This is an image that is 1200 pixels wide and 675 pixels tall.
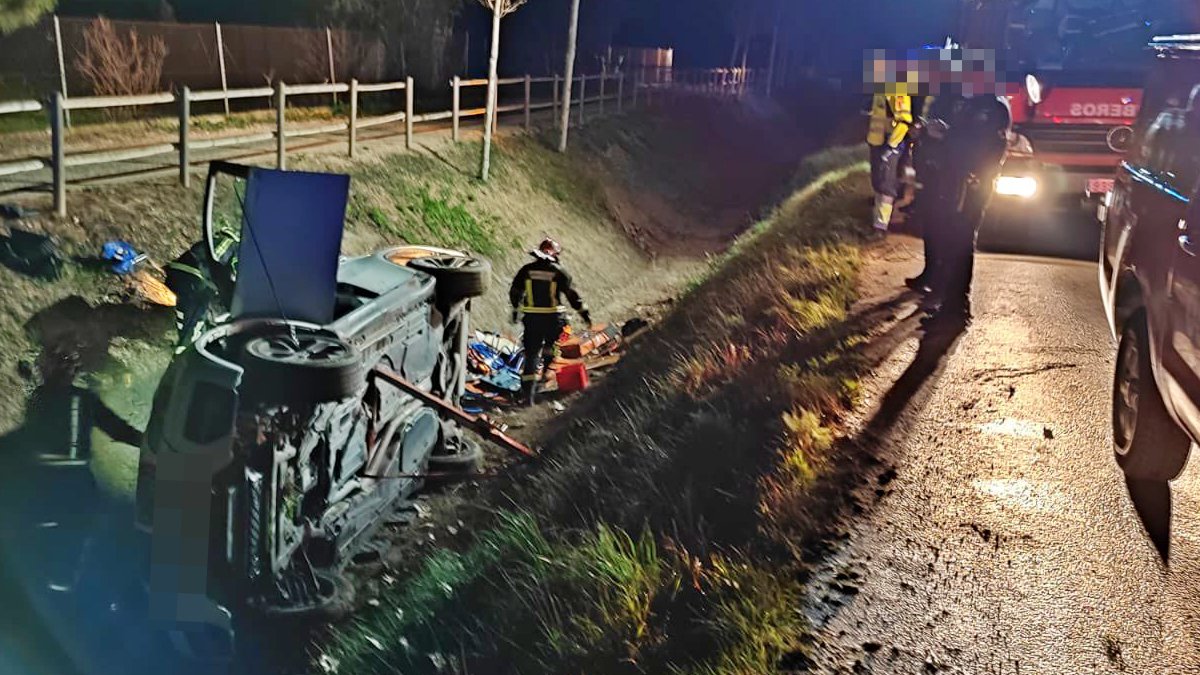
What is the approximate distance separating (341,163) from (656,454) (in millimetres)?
11891

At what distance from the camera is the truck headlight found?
34.7 feet

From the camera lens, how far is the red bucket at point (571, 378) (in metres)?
12.3

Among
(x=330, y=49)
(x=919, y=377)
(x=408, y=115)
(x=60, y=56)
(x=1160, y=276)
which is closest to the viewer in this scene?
(x=1160, y=276)

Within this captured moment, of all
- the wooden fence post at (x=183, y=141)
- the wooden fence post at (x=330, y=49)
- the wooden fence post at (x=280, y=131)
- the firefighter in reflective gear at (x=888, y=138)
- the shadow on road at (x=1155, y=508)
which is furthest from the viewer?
the wooden fence post at (x=330, y=49)

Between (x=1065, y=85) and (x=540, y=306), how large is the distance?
6549 mm

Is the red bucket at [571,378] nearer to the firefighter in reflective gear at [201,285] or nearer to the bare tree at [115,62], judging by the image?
the firefighter in reflective gear at [201,285]

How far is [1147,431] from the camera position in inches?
205

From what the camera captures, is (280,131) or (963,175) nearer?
(963,175)

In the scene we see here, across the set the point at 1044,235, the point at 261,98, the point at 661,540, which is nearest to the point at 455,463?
the point at 661,540

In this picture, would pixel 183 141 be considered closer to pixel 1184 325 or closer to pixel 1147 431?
pixel 1147 431

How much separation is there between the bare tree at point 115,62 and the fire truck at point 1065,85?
15.3 metres

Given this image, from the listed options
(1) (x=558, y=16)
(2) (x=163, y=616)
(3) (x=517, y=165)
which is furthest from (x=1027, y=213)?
(1) (x=558, y=16)

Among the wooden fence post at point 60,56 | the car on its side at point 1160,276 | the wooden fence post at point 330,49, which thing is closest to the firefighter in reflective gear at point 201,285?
the car on its side at point 1160,276

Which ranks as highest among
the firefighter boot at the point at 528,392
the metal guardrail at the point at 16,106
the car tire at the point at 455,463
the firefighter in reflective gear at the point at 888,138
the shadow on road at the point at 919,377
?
the firefighter in reflective gear at the point at 888,138
